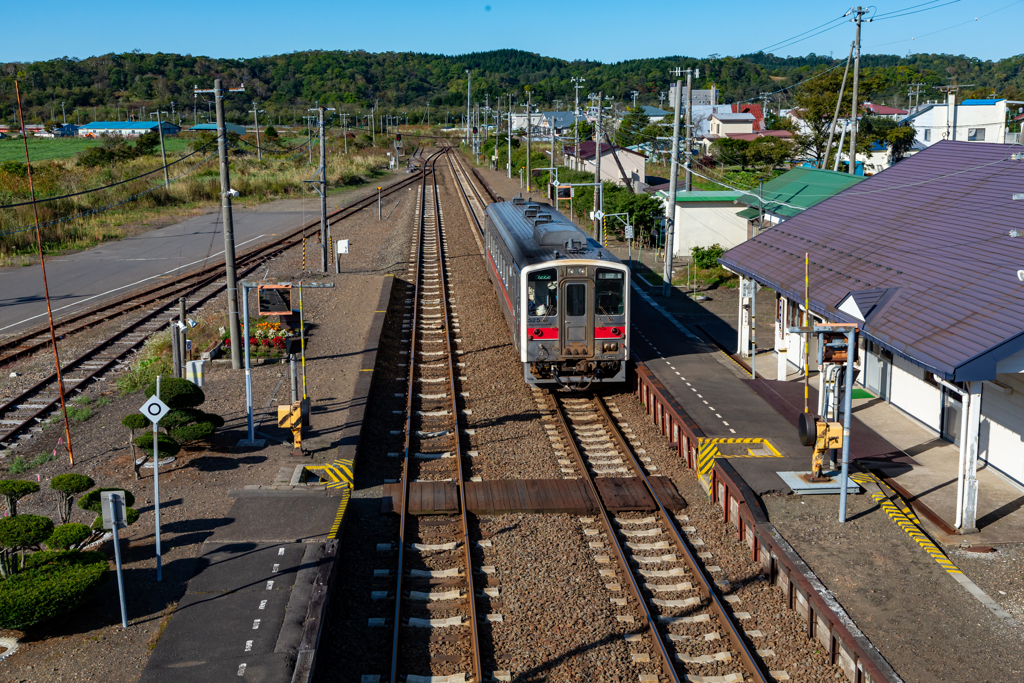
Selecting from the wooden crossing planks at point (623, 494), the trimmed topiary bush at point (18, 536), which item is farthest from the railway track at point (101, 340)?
the wooden crossing planks at point (623, 494)

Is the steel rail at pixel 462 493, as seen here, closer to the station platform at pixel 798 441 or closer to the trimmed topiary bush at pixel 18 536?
the station platform at pixel 798 441

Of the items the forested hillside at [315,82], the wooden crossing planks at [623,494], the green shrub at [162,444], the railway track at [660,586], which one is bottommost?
the railway track at [660,586]

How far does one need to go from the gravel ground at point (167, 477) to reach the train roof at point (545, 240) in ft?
12.6

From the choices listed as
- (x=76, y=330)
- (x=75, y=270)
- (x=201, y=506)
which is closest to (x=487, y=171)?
(x=75, y=270)

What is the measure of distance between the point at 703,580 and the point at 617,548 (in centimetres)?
105

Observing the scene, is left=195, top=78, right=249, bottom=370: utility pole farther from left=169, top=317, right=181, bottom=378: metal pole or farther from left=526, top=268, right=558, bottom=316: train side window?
left=526, top=268, right=558, bottom=316: train side window

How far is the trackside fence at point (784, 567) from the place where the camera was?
6.97m

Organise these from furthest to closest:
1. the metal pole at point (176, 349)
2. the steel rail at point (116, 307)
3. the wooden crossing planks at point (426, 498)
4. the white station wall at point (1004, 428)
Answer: the steel rail at point (116, 307)
the metal pole at point (176, 349)
the white station wall at point (1004, 428)
the wooden crossing planks at point (426, 498)

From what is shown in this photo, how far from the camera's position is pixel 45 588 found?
7.33m

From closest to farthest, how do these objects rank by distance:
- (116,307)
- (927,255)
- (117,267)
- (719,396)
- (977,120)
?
(927,255) < (719,396) < (116,307) < (117,267) < (977,120)

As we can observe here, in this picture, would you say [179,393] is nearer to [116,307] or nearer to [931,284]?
[931,284]

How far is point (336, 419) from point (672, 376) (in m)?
6.05

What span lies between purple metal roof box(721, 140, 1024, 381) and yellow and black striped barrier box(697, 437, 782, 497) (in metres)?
2.05

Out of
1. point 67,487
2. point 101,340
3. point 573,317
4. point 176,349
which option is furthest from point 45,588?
point 101,340
